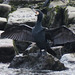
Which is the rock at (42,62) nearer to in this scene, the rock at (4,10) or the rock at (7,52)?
the rock at (7,52)

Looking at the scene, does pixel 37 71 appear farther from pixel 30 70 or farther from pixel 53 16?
pixel 53 16

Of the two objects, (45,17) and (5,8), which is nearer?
(45,17)

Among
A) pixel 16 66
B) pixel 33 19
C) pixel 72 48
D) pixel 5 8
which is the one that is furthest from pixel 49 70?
pixel 5 8

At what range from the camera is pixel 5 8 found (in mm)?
23469

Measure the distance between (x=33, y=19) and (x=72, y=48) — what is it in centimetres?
444

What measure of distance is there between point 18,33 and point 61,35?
5.26ft

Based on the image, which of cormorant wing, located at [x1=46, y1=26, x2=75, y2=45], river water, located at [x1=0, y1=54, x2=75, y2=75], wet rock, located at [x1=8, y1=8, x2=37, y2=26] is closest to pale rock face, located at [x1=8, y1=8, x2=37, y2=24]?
wet rock, located at [x1=8, y1=8, x2=37, y2=26]

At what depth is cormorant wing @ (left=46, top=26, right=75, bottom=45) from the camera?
12.5 m

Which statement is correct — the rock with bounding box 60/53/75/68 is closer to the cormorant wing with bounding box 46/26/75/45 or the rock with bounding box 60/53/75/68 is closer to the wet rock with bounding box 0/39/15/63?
the cormorant wing with bounding box 46/26/75/45

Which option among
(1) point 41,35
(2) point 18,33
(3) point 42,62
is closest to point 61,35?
(1) point 41,35

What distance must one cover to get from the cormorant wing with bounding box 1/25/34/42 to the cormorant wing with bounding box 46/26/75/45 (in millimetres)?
686

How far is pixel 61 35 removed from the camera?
12.8m

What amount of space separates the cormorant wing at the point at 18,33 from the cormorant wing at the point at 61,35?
0.69 m

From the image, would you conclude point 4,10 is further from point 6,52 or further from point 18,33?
point 18,33
